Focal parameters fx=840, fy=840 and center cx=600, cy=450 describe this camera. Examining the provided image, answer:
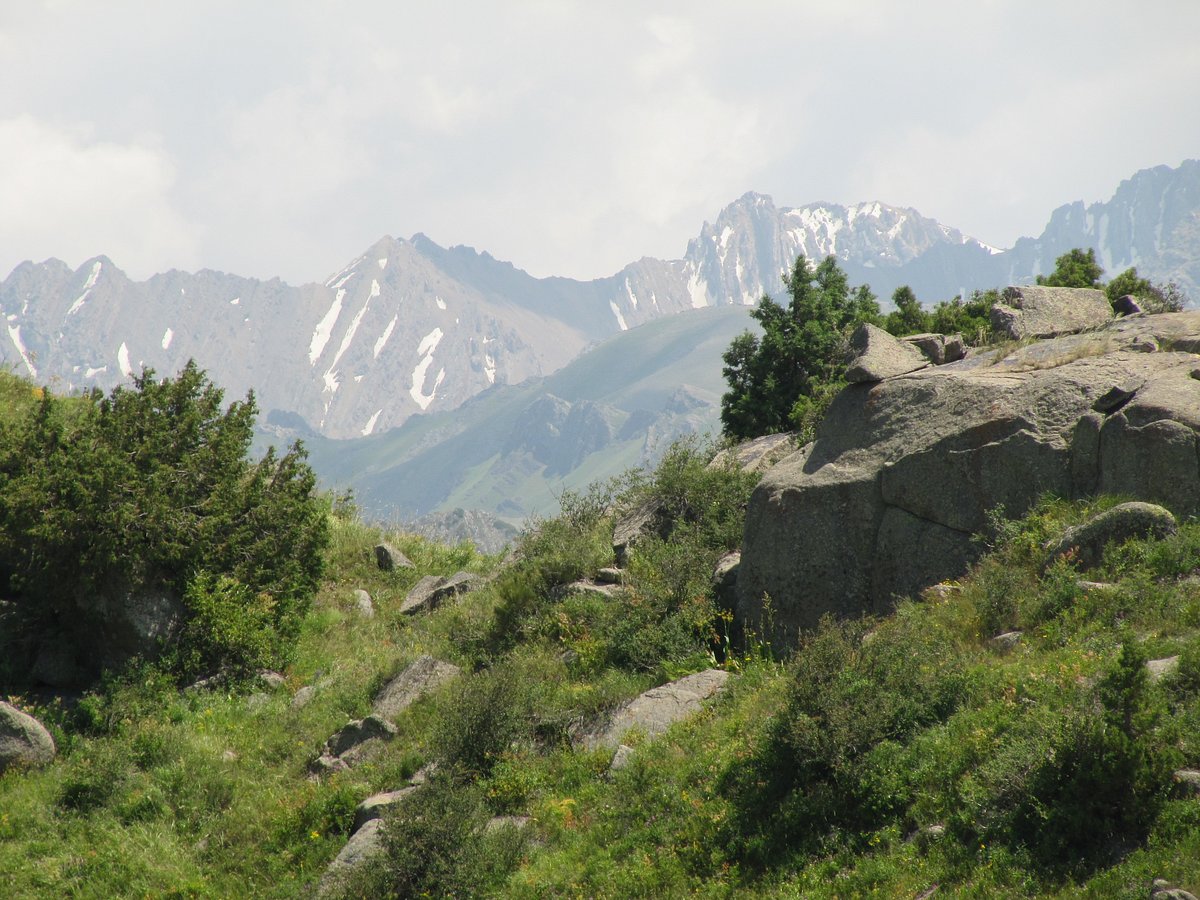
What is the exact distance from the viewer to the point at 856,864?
26.7ft

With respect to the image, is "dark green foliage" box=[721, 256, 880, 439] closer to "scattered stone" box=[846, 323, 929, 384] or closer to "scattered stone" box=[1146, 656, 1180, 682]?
"scattered stone" box=[846, 323, 929, 384]

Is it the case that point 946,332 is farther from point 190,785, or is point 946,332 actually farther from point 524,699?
point 190,785

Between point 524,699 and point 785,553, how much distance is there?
5.01 meters

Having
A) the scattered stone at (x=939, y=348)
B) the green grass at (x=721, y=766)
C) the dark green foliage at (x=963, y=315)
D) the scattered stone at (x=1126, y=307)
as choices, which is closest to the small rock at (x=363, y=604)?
the green grass at (x=721, y=766)

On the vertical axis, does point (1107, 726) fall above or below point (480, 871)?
above

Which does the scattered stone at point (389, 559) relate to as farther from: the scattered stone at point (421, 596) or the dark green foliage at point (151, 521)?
the dark green foliage at point (151, 521)

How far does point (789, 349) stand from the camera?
117 ft

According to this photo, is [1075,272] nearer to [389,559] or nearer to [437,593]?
[437,593]

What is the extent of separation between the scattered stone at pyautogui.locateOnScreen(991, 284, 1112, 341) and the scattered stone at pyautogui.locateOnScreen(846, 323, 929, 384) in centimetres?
270

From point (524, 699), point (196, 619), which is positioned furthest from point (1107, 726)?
point (196, 619)

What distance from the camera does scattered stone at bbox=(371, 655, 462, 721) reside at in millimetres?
14664

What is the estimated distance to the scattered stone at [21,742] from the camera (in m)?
13.3

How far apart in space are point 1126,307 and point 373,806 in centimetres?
1902

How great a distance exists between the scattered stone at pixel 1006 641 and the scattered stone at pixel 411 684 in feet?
29.7
